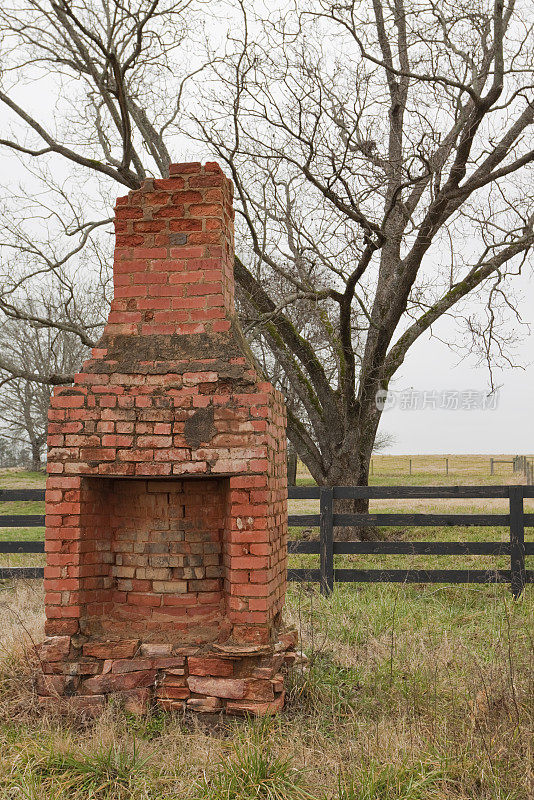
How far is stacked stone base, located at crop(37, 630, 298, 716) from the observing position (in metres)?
3.94

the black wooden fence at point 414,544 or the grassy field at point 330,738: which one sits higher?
the black wooden fence at point 414,544

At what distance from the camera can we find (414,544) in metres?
7.56

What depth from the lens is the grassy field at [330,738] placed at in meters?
2.99

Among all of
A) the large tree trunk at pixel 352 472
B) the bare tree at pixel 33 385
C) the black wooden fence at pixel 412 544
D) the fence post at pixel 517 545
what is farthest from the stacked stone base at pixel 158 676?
the bare tree at pixel 33 385

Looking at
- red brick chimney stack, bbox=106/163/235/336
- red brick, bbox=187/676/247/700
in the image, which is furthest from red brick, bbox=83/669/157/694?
red brick chimney stack, bbox=106/163/235/336

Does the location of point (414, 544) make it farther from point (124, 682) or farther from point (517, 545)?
point (124, 682)

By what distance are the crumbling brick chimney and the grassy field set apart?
0.28m

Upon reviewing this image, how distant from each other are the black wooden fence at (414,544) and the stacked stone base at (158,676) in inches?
138

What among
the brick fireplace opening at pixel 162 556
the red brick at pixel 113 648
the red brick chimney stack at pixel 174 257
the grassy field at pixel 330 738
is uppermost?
the red brick chimney stack at pixel 174 257

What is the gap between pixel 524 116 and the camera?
407 inches

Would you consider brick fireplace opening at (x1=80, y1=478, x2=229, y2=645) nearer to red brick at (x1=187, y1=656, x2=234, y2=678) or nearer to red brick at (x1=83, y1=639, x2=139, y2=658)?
red brick at (x1=83, y1=639, x2=139, y2=658)

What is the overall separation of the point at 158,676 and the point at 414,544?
4.16 m

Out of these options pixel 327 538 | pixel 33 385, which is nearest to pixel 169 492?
pixel 327 538

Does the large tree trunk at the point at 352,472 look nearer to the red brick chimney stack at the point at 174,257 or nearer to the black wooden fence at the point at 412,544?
→ the black wooden fence at the point at 412,544
